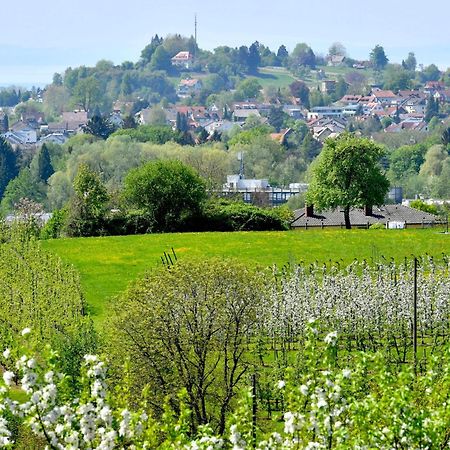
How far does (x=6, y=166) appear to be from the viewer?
434 feet

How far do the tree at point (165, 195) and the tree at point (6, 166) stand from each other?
3132 inches

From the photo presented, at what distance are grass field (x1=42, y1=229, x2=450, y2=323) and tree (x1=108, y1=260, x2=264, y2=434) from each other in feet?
43.1

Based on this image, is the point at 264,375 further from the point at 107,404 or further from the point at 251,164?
the point at 251,164

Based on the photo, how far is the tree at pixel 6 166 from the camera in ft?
428

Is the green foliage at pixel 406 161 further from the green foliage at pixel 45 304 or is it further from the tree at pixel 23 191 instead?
the green foliage at pixel 45 304

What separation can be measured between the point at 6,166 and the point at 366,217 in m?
79.4

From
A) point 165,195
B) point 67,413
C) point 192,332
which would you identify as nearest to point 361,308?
point 192,332

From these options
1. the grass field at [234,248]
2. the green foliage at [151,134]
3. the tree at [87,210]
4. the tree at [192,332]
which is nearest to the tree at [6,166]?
the green foliage at [151,134]

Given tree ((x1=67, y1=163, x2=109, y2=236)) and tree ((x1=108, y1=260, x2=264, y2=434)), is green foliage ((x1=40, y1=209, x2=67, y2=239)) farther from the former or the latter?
tree ((x1=108, y1=260, x2=264, y2=434))

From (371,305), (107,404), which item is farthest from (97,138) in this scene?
(107,404)

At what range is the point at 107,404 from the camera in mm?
12367

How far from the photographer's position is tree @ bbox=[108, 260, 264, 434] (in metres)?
22.2

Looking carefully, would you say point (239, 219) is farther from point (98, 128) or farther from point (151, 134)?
point (98, 128)

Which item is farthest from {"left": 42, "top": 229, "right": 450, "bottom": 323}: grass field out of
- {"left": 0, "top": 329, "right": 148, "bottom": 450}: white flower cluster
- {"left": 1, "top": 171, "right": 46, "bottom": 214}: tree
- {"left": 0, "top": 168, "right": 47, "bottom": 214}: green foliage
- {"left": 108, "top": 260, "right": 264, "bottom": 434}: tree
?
{"left": 1, "top": 171, "right": 46, "bottom": 214}: tree
